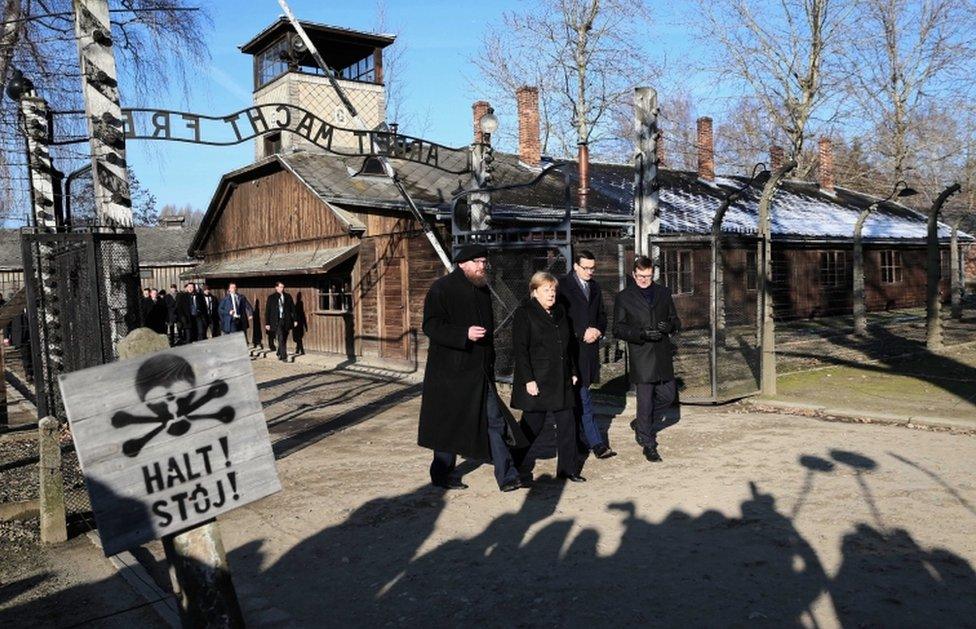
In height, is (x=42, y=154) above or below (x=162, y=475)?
above

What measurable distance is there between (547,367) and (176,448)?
3703 millimetres

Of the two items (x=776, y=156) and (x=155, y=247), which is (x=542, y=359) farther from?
(x=155, y=247)

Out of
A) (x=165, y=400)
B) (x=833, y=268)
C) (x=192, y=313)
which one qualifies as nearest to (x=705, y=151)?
(x=833, y=268)

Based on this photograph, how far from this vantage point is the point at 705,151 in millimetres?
28906

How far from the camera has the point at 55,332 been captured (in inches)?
372

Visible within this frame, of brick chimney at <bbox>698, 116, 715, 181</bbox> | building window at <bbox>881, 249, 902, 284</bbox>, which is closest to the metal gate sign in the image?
brick chimney at <bbox>698, 116, 715, 181</bbox>

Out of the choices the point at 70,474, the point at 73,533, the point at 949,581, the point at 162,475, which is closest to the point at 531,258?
the point at 70,474

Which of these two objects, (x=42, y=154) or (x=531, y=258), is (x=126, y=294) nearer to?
(x=42, y=154)

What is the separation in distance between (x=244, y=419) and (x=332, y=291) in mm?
15911

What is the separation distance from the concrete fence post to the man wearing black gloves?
4.71 metres

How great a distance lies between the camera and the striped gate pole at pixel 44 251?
29.7 feet

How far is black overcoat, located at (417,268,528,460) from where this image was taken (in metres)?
6.35

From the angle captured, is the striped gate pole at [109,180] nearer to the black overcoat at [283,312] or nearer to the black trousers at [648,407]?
the black trousers at [648,407]

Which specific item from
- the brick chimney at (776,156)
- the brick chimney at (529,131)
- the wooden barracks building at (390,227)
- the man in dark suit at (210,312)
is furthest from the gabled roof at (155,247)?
the brick chimney at (776,156)
